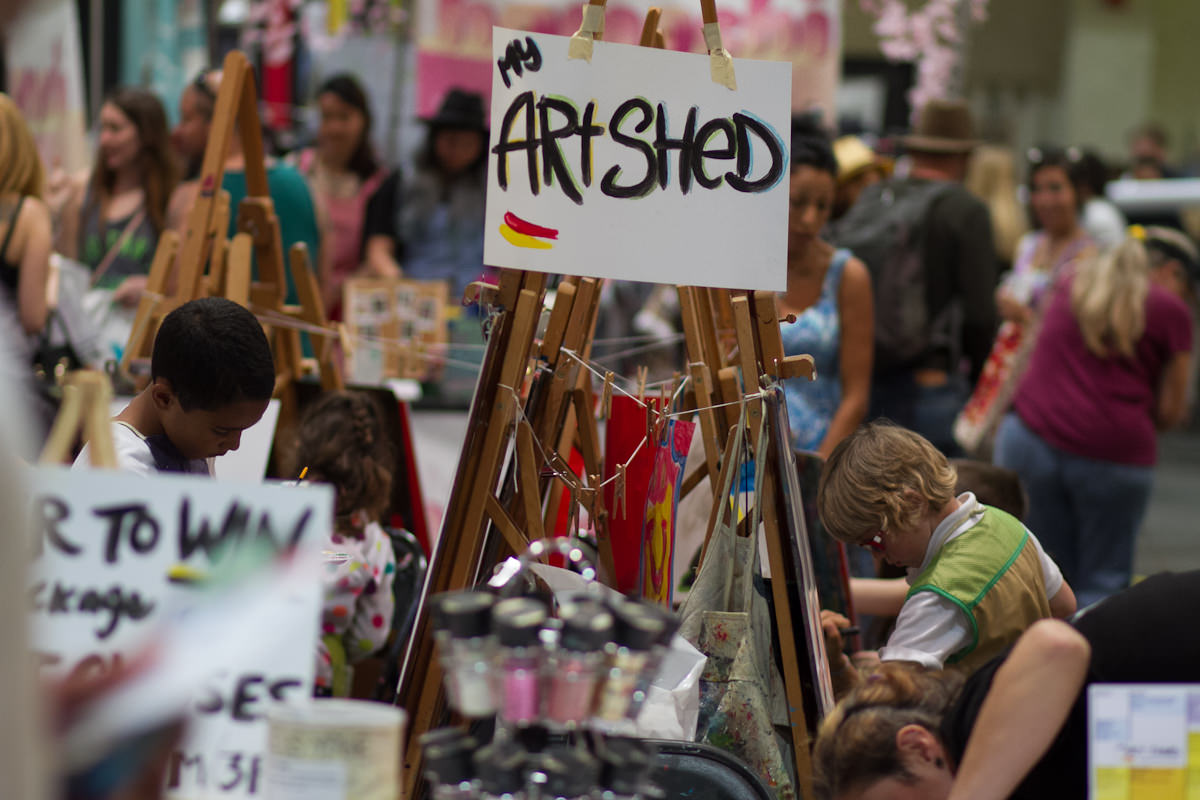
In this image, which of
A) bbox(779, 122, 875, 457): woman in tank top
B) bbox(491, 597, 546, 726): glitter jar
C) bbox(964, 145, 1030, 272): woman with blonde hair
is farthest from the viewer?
bbox(964, 145, 1030, 272): woman with blonde hair

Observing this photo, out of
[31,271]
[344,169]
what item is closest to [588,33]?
[31,271]

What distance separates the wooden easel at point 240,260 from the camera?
3605 mm

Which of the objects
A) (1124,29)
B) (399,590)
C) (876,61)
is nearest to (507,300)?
(399,590)

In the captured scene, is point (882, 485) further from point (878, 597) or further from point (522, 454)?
point (878, 597)

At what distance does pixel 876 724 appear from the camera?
2.04m

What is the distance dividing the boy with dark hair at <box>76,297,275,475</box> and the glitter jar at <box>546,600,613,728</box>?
883mm

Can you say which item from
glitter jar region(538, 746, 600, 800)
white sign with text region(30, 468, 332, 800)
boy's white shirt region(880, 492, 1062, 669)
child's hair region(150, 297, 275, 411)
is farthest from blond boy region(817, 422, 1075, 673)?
white sign with text region(30, 468, 332, 800)

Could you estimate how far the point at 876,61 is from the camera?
540 inches

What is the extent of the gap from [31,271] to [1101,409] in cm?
348

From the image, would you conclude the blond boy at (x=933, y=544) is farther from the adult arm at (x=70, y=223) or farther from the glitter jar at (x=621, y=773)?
the adult arm at (x=70, y=223)

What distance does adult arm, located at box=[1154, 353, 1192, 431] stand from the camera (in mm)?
4988

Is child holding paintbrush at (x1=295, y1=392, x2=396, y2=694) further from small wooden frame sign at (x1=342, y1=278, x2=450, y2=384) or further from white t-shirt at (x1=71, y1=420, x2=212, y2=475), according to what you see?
small wooden frame sign at (x1=342, y1=278, x2=450, y2=384)

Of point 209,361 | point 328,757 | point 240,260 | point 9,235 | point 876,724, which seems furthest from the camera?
point 9,235

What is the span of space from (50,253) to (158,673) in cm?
323
